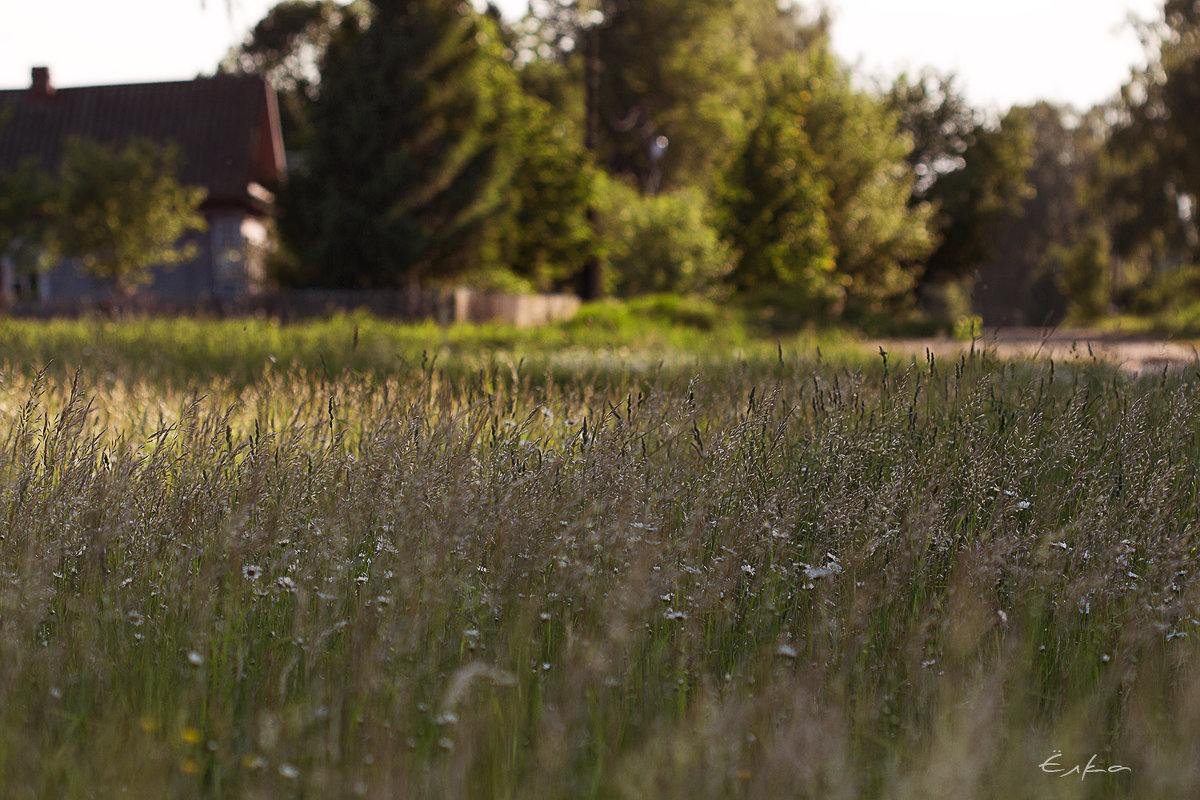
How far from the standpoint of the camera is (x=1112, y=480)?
162 inches

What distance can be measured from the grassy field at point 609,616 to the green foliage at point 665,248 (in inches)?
1022

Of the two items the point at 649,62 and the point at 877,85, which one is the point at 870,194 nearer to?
the point at 649,62

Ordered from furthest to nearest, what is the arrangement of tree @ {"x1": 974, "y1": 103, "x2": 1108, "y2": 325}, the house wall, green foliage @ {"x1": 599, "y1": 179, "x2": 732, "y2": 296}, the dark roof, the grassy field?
tree @ {"x1": 974, "y1": 103, "x2": 1108, "y2": 325} → the dark roof → green foliage @ {"x1": 599, "y1": 179, "x2": 732, "y2": 296} → the house wall → the grassy field

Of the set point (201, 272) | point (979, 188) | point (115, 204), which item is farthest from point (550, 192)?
point (979, 188)

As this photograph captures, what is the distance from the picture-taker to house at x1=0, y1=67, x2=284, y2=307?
30.7 metres

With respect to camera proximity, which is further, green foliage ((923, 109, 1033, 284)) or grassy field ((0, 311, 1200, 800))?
green foliage ((923, 109, 1033, 284))

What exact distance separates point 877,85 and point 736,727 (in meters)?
46.8

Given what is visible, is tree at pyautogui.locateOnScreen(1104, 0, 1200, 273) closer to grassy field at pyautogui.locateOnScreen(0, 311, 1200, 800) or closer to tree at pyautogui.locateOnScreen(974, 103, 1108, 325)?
tree at pyautogui.locateOnScreen(974, 103, 1108, 325)

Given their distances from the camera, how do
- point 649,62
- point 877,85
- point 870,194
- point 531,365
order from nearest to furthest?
point 531,365, point 870,194, point 649,62, point 877,85

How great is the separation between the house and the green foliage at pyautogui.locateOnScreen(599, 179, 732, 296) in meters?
10.6

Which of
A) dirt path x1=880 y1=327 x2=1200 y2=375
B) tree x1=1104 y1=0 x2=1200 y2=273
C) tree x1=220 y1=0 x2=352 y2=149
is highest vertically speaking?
tree x1=220 y1=0 x2=352 y2=149

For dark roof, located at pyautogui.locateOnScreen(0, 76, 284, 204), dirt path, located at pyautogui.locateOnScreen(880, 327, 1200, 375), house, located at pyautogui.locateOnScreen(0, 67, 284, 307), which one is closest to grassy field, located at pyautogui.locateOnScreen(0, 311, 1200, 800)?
dirt path, located at pyautogui.locateOnScreen(880, 327, 1200, 375)

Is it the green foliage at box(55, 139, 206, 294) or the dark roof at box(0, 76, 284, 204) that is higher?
the dark roof at box(0, 76, 284, 204)

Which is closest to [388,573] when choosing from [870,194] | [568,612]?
[568,612]
